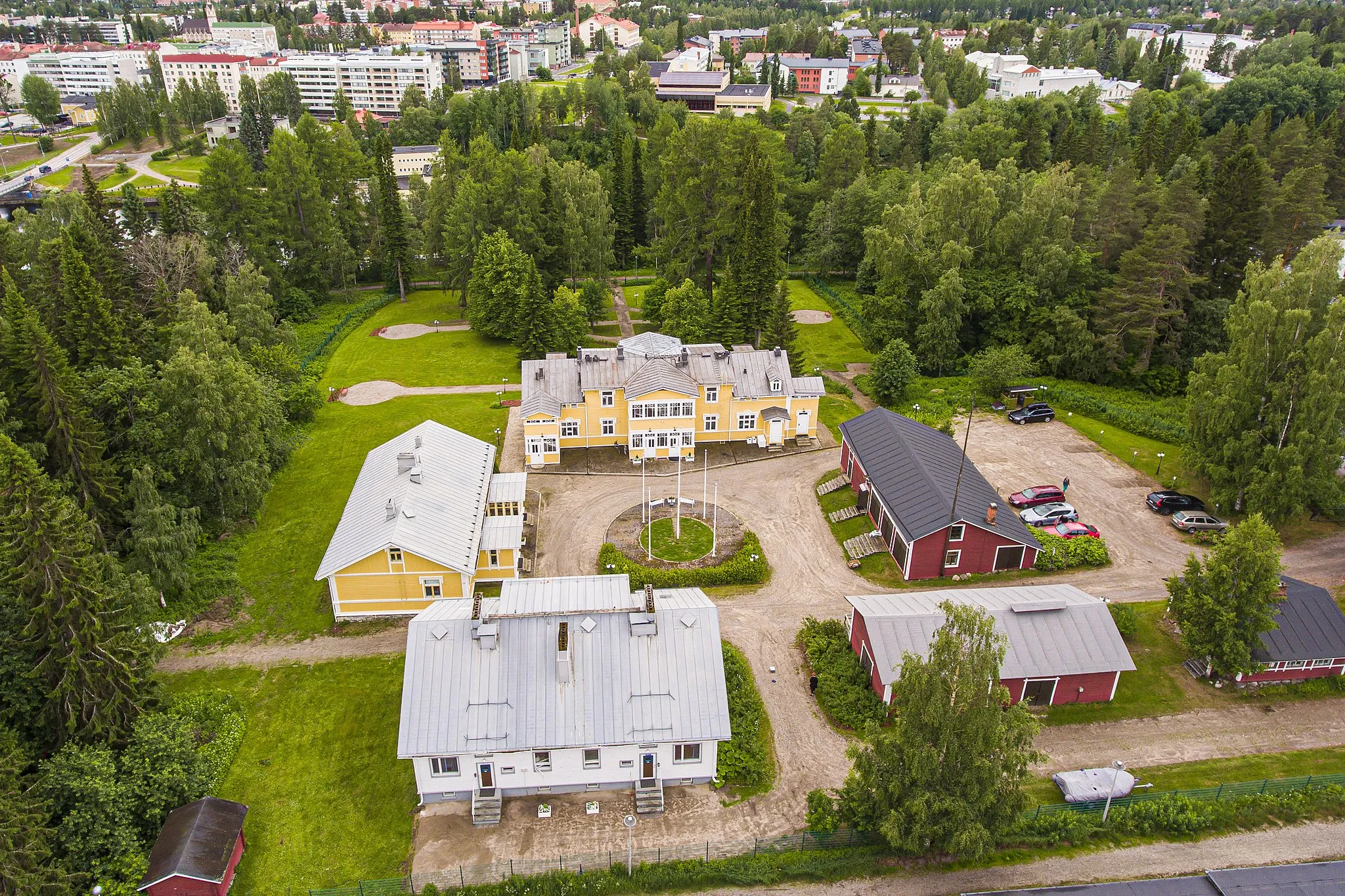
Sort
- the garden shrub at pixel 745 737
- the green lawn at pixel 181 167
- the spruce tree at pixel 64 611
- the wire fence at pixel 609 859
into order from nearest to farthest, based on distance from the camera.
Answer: the wire fence at pixel 609 859 < the spruce tree at pixel 64 611 < the garden shrub at pixel 745 737 < the green lawn at pixel 181 167

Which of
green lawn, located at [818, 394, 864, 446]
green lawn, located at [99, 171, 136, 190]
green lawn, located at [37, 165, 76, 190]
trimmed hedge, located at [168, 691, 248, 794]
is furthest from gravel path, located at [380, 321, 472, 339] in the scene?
green lawn, located at [99, 171, 136, 190]

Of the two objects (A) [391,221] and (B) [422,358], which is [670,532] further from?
(A) [391,221]

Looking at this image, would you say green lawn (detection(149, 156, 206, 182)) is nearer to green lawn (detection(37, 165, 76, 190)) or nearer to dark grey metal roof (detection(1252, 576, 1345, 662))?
green lawn (detection(37, 165, 76, 190))

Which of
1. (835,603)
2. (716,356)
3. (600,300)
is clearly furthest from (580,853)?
(600,300)

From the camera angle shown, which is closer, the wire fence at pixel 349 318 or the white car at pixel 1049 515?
the white car at pixel 1049 515

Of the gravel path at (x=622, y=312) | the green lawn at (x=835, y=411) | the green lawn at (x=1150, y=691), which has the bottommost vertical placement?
the green lawn at (x=1150, y=691)

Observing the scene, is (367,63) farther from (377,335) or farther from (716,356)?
(716,356)

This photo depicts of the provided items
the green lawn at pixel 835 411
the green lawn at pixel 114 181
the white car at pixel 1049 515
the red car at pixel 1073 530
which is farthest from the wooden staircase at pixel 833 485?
the green lawn at pixel 114 181

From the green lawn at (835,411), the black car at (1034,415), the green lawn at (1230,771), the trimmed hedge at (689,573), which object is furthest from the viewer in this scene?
the green lawn at (835,411)

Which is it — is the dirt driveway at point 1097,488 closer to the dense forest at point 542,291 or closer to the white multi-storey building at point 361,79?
the dense forest at point 542,291
